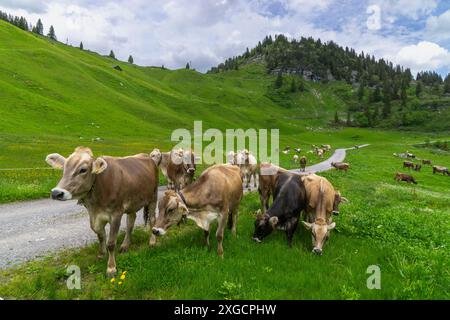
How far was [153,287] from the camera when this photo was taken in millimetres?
8477

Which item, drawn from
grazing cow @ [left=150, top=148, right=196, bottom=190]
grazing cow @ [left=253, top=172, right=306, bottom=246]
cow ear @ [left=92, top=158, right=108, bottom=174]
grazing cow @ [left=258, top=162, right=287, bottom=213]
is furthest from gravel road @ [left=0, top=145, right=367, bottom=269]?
grazing cow @ [left=253, top=172, right=306, bottom=246]

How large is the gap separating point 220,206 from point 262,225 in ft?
5.78

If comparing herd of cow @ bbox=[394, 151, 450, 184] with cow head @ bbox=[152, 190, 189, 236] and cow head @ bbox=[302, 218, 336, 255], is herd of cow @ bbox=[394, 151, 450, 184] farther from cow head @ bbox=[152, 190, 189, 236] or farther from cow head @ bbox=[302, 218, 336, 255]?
cow head @ bbox=[152, 190, 189, 236]

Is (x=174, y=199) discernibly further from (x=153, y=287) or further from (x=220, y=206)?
(x=153, y=287)

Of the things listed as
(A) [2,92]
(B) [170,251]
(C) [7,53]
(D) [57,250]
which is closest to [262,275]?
(B) [170,251]

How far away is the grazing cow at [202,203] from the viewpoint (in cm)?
957

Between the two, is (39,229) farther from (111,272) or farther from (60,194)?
(60,194)

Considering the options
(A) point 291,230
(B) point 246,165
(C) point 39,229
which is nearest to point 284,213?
(A) point 291,230

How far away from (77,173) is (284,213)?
6.77 metres

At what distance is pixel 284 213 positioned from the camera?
39.0 feet

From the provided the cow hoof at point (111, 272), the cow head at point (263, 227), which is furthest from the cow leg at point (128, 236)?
the cow head at point (263, 227)

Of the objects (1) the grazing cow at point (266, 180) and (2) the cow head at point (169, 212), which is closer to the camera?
(2) the cow head at point (169, 212)

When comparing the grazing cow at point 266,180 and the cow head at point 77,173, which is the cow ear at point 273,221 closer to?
the grazing cow at point 266,180

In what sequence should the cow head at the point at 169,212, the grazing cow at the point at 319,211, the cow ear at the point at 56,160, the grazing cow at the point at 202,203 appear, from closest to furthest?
the cow ear at the point at 56,160, the cow head at the point at 169,212, the grazing cow at the point at 202,203, the grazing cow at the point at 319,211
